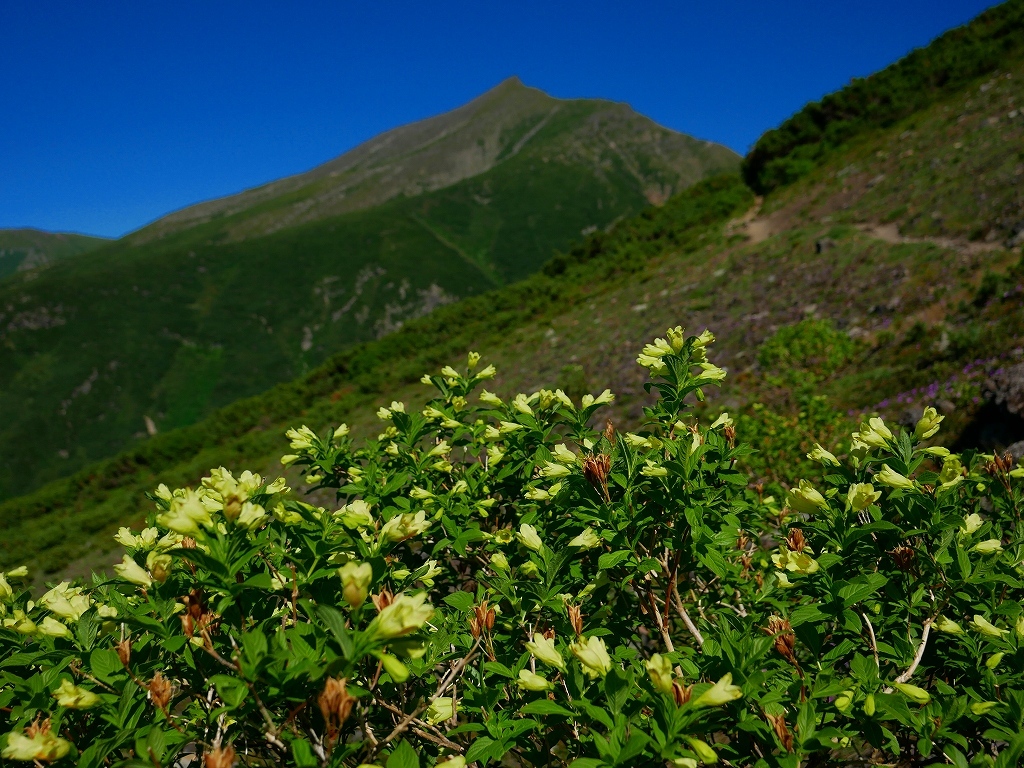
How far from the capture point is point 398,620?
1.26 m

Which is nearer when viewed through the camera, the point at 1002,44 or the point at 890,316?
the point at 890,316

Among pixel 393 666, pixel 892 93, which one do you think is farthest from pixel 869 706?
pixel 892 93

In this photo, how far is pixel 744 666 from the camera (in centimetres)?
155

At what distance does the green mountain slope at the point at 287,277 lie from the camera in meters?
70.4

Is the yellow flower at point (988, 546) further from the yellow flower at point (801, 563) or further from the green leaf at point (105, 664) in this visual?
the green leaf at point (105, 664)

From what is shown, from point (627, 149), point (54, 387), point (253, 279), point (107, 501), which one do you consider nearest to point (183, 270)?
point (253, 279)

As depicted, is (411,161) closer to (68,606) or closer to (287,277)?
(287,277)

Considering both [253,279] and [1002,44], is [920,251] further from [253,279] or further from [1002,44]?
[253,279]

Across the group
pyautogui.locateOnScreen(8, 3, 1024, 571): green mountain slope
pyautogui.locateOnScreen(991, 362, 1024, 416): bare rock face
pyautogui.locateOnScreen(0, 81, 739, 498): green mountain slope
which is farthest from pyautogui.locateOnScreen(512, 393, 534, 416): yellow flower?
pyautogui.locateOnScreen(0, 81, 739, 498): green mountain slope

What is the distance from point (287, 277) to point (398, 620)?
334 feet

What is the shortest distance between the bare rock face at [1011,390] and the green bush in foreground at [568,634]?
3.03 m

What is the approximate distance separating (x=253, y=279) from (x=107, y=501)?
273 feet

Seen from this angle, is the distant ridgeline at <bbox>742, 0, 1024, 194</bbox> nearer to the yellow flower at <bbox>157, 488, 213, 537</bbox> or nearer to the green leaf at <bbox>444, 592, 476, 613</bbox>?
the green leaf at <bbox>444, 592, 476, 613</bbox>

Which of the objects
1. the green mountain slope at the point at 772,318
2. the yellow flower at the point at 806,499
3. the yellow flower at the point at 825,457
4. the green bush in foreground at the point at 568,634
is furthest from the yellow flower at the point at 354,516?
the green mountain slope at the point at 772,318
